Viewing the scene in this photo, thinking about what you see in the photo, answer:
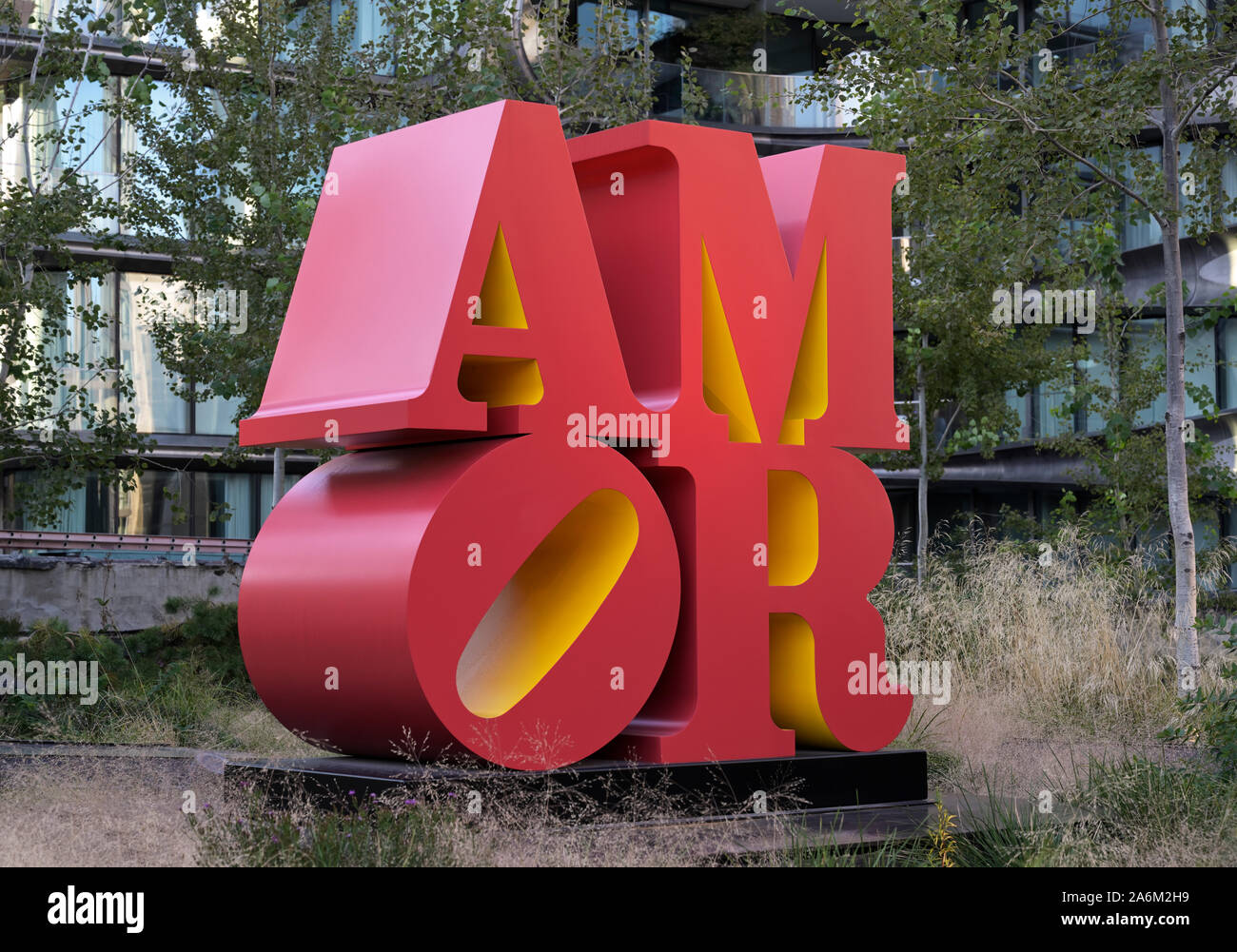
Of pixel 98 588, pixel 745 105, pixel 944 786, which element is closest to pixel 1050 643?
pixel 944 786

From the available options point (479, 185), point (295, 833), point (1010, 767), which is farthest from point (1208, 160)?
point (295, 833)

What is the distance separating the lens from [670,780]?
7582mm

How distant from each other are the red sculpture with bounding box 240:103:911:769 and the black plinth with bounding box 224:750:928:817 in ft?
0.48

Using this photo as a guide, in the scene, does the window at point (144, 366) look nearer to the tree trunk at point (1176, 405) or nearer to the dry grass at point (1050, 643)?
the dry grass at point (1050, 643)

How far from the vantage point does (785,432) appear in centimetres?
873

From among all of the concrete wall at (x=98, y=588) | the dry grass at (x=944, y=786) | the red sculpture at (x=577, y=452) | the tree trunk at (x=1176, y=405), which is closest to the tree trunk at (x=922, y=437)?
the dry grass at (x=944, y=786)

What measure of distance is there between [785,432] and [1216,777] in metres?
2.98

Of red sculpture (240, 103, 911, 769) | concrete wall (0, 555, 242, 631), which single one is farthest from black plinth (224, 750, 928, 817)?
concrete wall (0, 555, 242, 631)

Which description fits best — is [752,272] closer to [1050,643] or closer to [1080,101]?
[1080,101]

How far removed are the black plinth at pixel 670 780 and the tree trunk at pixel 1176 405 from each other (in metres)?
3.77

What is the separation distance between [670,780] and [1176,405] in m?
6.45

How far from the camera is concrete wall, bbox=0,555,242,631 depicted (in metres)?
16.0

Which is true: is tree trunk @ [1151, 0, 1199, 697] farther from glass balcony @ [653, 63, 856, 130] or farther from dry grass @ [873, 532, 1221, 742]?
glass balcony @ [653, 63, 856, 130]

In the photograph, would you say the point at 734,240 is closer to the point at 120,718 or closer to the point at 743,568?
the point at 743,568
